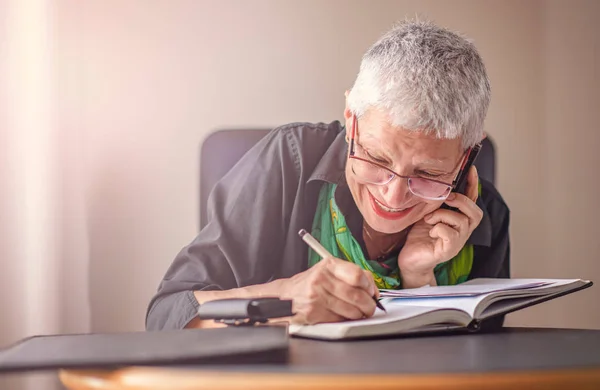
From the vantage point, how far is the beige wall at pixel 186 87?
1.91m

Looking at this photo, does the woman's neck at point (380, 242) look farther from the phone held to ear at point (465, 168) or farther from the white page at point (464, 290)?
the white page at point (464, 290)

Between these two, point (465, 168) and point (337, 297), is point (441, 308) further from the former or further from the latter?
point (465, 168)

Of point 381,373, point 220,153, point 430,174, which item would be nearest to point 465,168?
point 430,174

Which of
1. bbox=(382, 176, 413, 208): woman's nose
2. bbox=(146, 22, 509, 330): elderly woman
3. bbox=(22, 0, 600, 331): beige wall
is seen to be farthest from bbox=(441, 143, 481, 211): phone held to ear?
bbox=(22, 0, 600, 331): beige wall

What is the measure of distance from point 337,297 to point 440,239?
1.62 feet

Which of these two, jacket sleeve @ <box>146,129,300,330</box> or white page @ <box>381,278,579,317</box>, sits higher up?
jacket sleeve @ <box>146,129,300,330</box>

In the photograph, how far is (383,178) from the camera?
125 cm

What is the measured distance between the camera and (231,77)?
196 cm

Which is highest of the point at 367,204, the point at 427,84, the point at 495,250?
the point at 427,84

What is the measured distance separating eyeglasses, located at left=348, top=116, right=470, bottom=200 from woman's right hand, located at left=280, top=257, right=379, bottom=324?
1.05 ft

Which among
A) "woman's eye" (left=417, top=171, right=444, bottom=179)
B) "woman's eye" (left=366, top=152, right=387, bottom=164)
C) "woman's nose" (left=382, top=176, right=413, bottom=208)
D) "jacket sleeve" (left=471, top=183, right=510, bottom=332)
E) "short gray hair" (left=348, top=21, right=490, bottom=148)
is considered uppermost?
"short gray hair" (left=348, top=21, right=490, bottom=148)

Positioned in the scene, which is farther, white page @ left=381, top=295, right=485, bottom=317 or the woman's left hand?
the woman's left hand

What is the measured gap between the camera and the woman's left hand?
1363 millimetres

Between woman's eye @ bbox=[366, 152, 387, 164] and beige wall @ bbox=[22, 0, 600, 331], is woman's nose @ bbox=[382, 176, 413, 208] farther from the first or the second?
beige wall @ bbox=[22, 0, 600, 331]
